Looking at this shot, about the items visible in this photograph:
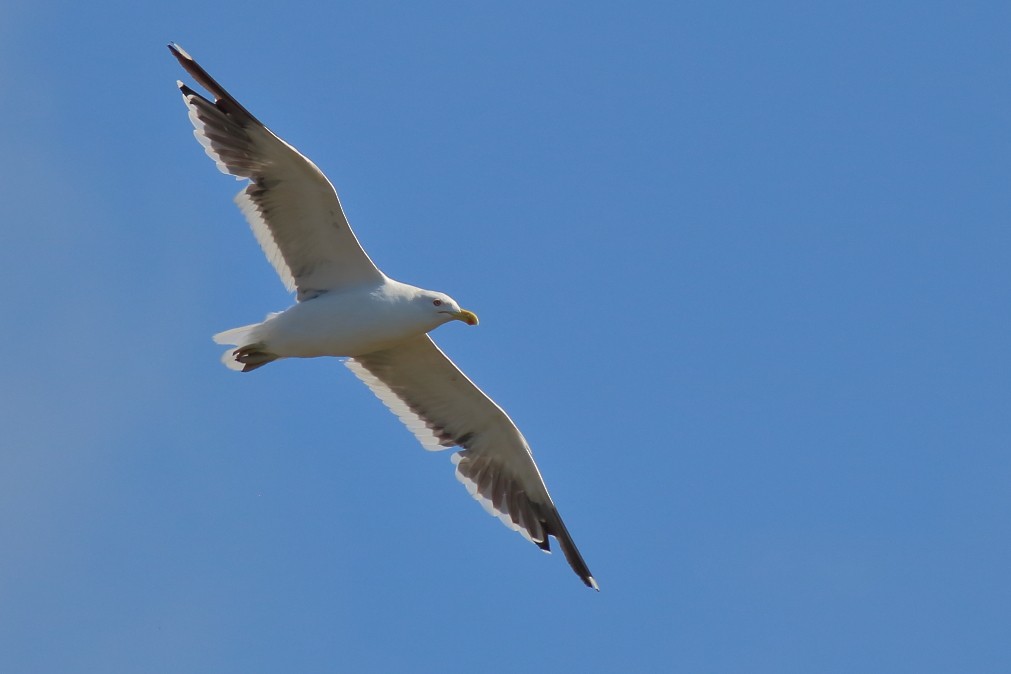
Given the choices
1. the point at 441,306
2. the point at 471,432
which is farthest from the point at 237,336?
the point at 471,432

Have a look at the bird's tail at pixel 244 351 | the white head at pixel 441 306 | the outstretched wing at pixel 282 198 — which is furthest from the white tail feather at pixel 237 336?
the white head at pixel 441 306

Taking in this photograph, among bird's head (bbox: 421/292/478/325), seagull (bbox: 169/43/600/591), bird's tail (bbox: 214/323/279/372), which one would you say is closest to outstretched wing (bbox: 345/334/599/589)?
seagull (bbox: 169/43/600/591)

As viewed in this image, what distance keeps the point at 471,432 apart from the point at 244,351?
2.40 metres

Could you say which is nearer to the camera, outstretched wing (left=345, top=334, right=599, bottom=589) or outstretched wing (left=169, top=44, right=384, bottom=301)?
outstretched wing (left=169, top=44, right=384, bottom=301)

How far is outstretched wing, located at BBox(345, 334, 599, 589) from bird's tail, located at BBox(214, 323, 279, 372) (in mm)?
1274

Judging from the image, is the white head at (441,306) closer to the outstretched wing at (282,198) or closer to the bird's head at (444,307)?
the bird's head at (444,307)

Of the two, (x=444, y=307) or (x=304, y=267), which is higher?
(x=444, y=307)

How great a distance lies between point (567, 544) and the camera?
596 inches

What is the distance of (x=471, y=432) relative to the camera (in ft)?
49.1

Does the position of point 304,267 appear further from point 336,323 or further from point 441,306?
point 441,306

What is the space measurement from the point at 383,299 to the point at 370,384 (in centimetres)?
159

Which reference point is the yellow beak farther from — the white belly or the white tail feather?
the white tail feather

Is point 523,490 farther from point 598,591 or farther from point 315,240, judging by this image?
point 315,240

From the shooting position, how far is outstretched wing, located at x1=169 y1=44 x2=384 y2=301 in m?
13.2
